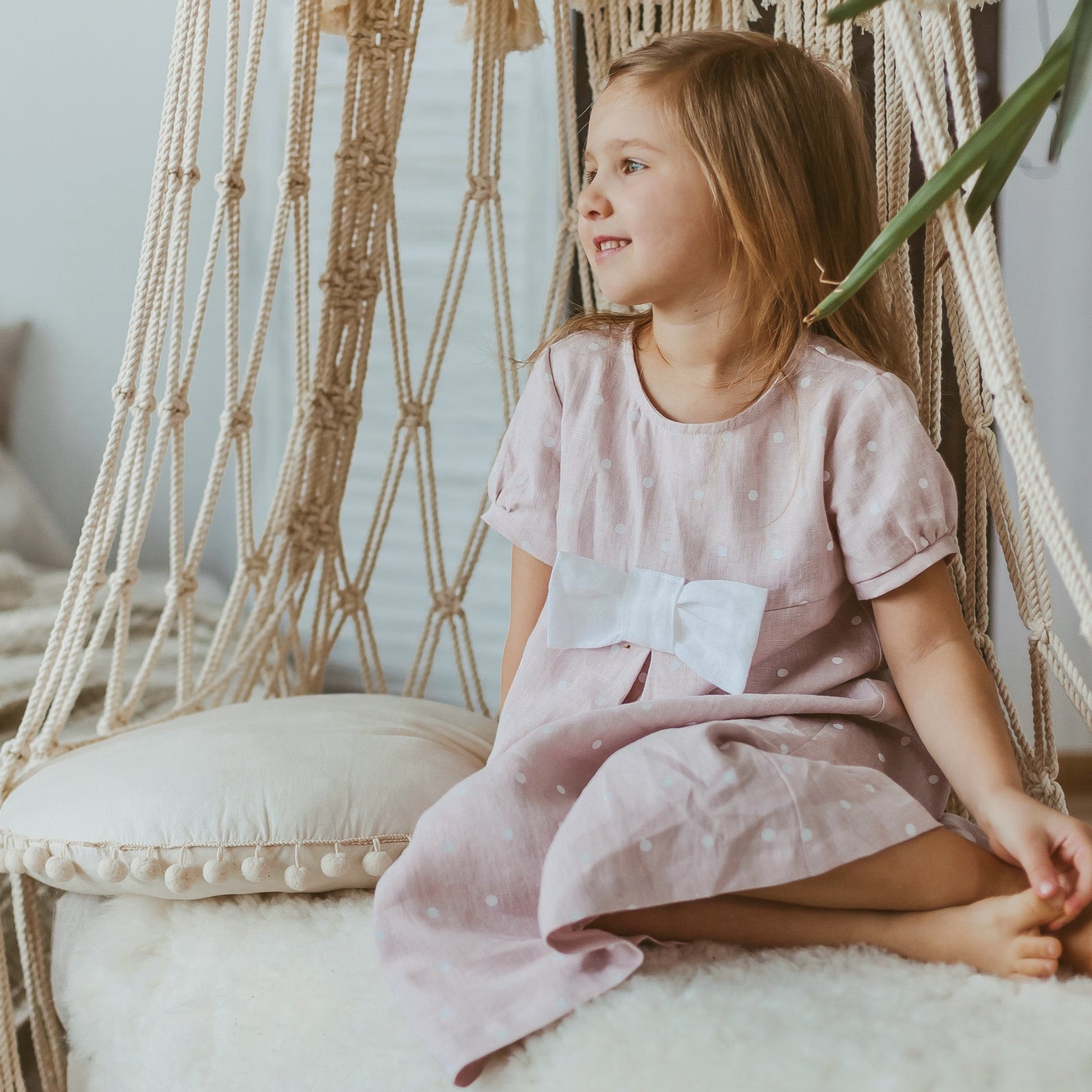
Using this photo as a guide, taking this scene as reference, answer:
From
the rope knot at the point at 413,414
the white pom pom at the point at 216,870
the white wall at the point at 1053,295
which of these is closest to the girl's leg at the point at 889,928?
the white pom pom at the point at 216,870

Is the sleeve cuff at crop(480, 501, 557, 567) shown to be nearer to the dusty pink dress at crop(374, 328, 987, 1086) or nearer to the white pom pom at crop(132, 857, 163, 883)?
the dusty pink dress at crop(374, 328, 987, 1086)

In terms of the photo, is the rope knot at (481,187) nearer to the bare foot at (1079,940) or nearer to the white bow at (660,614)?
the white bow at (660,614)

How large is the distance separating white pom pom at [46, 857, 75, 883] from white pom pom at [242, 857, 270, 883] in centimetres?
13

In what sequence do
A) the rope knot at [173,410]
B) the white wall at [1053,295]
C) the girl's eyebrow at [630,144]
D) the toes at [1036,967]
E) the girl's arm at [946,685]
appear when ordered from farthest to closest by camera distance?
the white wall at [1053,295] → the rope knot at [173,410] → the girl's eyebrow at [630,144] → the girl's arm at [946,685] → the toes at [1036,967]

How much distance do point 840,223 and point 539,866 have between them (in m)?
0.53

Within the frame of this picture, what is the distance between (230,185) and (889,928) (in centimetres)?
74

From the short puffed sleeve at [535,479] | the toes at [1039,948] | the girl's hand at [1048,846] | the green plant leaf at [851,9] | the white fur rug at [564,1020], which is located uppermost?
the green plant leaf at [851,9]

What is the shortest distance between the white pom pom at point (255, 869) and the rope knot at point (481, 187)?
69 cm

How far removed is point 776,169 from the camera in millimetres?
821

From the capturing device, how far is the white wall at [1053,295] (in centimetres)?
156

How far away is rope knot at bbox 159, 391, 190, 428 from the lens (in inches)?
36.4

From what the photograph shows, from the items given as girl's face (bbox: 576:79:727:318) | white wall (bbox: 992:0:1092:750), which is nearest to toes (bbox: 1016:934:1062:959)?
girl's face (bbox: 576:79:727:318)

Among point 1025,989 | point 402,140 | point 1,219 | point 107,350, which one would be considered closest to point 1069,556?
point 1025,989

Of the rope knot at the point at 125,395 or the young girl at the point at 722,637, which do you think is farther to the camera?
the rope knot at the point at 125,395
